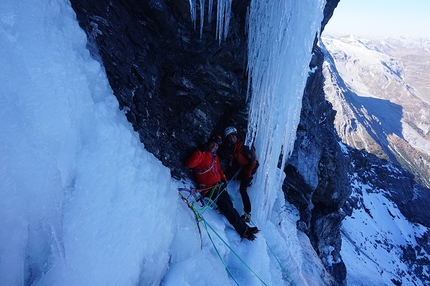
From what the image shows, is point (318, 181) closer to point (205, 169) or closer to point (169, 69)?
point (205, 169)

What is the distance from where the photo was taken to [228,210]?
482cm

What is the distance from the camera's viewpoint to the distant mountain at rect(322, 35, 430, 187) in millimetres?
94562

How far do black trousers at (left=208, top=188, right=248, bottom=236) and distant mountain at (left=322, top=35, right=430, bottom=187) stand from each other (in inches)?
2442

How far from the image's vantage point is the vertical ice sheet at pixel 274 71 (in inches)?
196

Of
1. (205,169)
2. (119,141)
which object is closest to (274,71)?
Answer: (205,169)

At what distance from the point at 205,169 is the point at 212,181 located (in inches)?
10.1

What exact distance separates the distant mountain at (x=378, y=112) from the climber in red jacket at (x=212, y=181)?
61768mm

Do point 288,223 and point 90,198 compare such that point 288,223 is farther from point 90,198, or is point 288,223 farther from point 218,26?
point 90,198

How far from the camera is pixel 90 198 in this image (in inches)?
88.9

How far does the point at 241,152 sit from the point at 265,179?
0.98 metres

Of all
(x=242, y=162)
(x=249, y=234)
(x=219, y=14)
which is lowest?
(x=249, y=234)

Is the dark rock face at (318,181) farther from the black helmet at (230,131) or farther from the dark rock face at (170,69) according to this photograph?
the dark rock face at (170,69)

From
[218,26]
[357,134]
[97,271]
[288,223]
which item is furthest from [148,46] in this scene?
[357,134]

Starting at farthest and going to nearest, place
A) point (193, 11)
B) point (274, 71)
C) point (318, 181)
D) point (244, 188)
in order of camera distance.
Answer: point (318, 181), point (244, 188), point (274, 71), point (193, 11)
